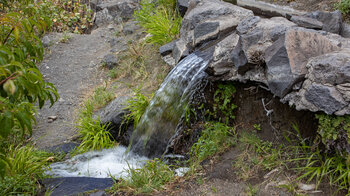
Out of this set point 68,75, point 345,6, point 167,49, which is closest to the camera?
point 345,6

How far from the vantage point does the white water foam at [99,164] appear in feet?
13.0

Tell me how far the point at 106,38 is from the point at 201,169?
5.24 meters

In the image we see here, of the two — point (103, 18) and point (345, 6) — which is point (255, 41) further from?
point (103, 18)

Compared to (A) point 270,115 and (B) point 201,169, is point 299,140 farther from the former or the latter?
(B) point 201,169

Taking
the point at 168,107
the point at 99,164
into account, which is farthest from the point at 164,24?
the point at 99,164

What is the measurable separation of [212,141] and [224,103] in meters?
0.52

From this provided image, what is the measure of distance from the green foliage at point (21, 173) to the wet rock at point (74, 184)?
6.6 inches

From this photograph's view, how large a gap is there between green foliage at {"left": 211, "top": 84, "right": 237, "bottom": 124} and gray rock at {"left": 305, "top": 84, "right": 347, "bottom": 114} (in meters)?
1.19

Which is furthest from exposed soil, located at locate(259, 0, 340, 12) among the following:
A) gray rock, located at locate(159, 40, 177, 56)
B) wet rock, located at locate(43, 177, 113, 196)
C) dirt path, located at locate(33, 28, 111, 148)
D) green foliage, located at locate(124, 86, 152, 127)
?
wet rock, located at locate(43, 177, 113, 196)

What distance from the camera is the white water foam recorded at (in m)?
3.96

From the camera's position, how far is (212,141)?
3.62m

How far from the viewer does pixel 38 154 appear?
4.13 metres

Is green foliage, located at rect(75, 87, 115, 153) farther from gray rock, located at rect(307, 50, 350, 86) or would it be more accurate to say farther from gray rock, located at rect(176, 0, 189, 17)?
gray rock, located at rect(307, 50, 350, 86)

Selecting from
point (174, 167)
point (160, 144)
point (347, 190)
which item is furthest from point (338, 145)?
point (160, 144)
